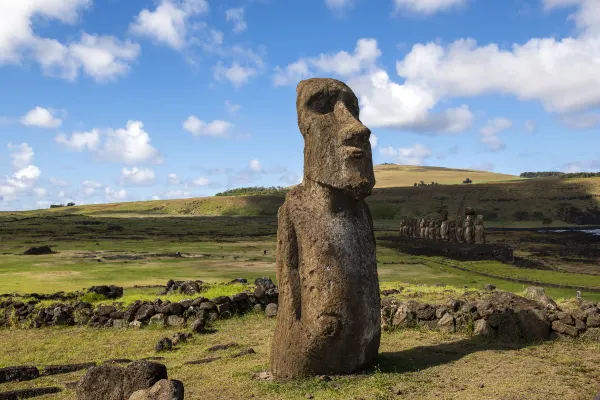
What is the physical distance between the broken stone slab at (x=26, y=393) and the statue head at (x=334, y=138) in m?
6.14

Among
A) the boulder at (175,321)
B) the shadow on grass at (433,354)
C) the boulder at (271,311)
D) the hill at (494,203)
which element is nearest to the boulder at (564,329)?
the shadow on grass at (433,354)

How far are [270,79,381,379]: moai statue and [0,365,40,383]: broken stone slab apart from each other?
5.16m

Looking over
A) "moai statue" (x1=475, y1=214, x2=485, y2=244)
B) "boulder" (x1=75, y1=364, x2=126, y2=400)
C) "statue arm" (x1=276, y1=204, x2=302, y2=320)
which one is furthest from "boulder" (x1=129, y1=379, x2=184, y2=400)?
"moai statue" (x1=475, y1=214, x2=485, y2=244)

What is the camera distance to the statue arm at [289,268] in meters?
9.87

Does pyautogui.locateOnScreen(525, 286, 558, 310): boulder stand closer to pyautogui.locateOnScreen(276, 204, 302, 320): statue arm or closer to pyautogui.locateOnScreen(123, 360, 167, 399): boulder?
pyautogui.locateOnScreen(276, 204, 302, 320): statue arm

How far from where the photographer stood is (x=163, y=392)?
22.6ft

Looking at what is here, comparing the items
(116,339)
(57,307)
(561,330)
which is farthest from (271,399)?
(57,307)

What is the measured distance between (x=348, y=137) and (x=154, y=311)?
1013 cm

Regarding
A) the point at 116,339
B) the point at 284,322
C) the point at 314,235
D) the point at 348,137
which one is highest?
the point at 348,137

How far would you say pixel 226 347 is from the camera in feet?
43.7

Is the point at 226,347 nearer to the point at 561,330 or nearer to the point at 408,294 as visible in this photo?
the point at 408,294

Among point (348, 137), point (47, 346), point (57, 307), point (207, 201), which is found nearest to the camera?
point (348, 137)

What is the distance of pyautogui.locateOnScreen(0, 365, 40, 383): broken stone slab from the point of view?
36.4 feet

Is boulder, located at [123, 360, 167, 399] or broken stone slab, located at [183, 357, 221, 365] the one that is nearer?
boulder, located at [123, 360, 167, 399]
